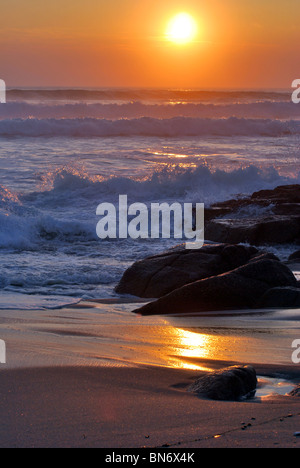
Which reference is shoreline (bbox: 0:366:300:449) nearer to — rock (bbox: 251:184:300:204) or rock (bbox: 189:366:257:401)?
rock (bbox: 189:366:257:401)

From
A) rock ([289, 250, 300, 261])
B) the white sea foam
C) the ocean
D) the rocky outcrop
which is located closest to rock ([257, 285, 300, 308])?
the ocean

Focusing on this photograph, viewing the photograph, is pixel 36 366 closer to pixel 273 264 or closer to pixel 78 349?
pixel 78 349

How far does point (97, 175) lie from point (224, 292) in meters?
13.4

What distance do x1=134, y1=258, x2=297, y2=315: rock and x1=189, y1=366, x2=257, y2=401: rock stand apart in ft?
10.3

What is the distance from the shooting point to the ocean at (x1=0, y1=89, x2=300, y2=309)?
9188mm

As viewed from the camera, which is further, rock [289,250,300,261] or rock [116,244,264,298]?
rock [289,250,300,261]

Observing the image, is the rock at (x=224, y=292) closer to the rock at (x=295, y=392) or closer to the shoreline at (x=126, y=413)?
the shoreline at (x=126, y=413)

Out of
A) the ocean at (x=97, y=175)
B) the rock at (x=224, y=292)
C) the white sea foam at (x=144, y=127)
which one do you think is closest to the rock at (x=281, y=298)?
the rock at (x=224, y=292)

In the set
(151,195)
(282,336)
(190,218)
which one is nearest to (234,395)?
(282,336)

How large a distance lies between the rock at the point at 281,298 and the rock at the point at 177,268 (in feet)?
3.71

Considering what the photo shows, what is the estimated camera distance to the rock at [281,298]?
22.8 feet

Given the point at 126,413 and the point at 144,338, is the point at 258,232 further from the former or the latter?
the point at 126,413

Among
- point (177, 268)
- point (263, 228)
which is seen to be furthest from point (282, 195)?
point (177, 268)

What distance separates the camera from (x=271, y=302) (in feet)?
23.0
